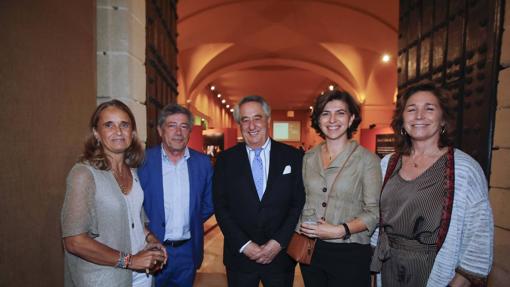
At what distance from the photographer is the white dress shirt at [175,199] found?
221cm

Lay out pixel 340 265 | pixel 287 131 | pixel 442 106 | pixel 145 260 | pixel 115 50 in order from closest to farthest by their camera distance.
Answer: pixel 145 260 < pixel 442 106 < pixel 340 265 < pixel 115 50 < pixel 287 131

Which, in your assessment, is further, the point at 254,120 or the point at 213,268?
the point at 213,268

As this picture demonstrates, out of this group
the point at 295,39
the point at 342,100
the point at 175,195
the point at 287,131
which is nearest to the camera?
the point at 342,100

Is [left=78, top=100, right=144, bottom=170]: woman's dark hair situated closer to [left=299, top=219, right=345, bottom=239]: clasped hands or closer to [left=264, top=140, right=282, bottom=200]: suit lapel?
[left=264, top=140, right=282, bottom=200]: suit lapel

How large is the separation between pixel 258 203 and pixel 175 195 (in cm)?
68

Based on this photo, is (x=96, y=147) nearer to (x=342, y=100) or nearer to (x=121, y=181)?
(x=121, y=181)

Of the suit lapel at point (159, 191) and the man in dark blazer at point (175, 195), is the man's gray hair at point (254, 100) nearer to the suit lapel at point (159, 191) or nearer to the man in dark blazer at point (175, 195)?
the man in dark blazer at point (175, 195)

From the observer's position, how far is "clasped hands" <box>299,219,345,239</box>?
70.0 inches

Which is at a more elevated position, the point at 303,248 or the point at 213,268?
the point at 303,248

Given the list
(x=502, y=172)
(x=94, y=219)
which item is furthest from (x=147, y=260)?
(x=502, y=172)

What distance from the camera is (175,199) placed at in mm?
2217

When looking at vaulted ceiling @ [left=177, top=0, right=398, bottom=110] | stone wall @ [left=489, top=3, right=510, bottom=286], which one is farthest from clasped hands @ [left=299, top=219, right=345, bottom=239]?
vaulted ceiling @ [left=177, top=0, right=398, bottom=110]

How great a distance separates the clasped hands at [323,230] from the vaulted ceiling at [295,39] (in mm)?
6231

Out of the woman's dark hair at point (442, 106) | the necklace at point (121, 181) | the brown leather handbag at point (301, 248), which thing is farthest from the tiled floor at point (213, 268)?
the woman's dark hair at point (442, 106)
